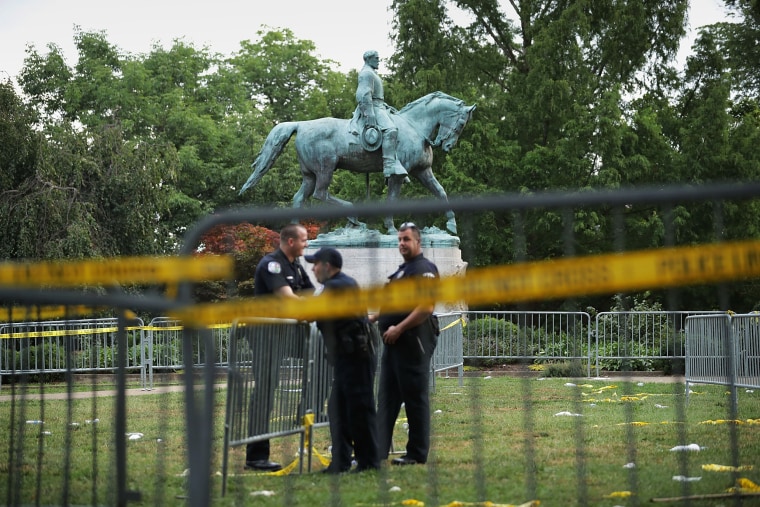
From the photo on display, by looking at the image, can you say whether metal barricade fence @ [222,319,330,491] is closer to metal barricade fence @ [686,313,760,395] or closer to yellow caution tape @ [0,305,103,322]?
yellow caution tape @ [0,305,103,322]

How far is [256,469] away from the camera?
7469mm

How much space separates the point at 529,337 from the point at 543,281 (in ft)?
47.2

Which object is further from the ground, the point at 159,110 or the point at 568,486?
the point at 159,110

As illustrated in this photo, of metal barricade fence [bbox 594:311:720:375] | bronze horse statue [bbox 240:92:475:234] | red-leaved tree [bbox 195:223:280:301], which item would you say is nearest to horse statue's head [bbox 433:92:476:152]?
bronze horse statue [bbox 240:92:475:234]

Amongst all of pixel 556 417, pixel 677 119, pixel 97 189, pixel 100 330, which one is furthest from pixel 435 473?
pixel 677 119

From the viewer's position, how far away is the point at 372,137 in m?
18.9

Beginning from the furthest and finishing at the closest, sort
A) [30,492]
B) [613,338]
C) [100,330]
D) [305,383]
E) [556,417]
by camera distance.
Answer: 1. [613,338]
2. [100,330]
3. [556,417]
4. [305,383]
5. [30,492]

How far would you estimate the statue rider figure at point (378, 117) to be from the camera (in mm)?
18672

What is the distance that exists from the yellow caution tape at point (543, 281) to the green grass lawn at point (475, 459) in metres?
1.14

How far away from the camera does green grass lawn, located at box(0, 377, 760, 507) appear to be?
6.08 metres

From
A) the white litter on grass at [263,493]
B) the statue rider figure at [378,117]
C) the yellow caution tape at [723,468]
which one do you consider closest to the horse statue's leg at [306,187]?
the statue rider figure at [378,117]

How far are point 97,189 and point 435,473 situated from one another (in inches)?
839

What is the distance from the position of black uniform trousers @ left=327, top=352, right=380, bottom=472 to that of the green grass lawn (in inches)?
8.5

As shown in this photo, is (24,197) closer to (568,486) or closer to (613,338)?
(613,338)
